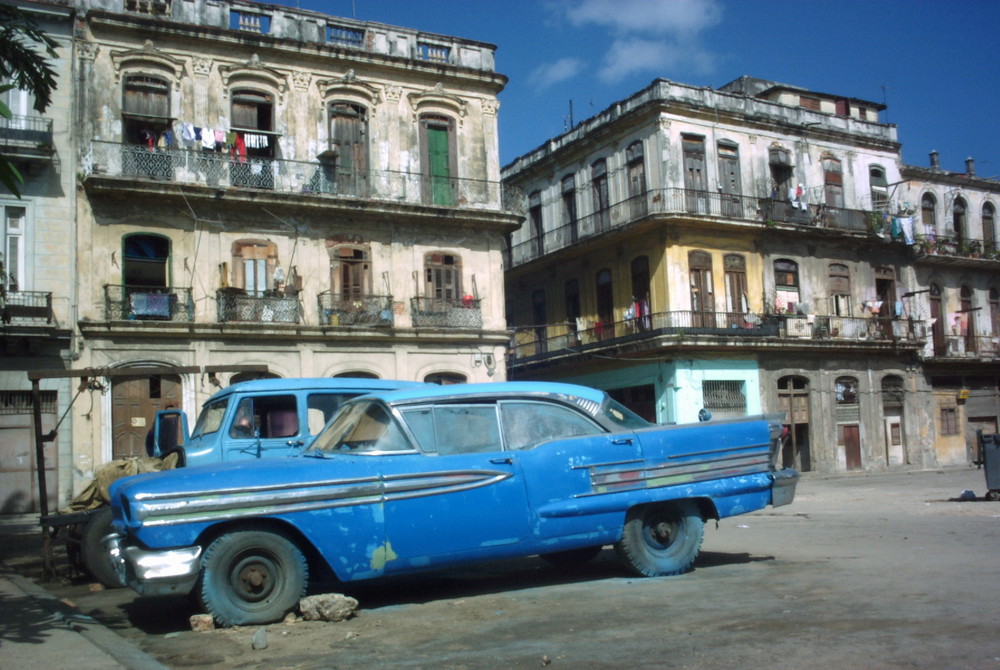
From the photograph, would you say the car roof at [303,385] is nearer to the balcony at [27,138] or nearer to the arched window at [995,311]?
the balcony at [27,138]

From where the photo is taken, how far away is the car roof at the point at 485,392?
798 centimetres

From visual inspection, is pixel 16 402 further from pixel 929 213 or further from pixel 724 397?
pixel 929 213

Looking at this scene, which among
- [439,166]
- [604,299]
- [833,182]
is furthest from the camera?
[833,182]

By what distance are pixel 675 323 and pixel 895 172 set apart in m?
13.3

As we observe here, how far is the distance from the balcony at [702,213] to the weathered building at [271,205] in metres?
6.67

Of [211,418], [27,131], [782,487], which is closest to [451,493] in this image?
[782,487]

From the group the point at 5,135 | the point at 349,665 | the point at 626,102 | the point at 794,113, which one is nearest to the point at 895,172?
the point at 794,113

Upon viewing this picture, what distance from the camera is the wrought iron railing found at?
21.2 metres

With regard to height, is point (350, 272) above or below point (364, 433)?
above

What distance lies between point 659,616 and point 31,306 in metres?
18.6

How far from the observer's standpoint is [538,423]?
826cm

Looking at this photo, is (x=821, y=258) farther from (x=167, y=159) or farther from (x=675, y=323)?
(x=167, y=159)

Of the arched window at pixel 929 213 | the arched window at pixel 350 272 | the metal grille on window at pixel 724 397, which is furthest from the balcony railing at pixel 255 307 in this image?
the arched window at pixel 929 213

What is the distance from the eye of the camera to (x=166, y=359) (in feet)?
73.4
